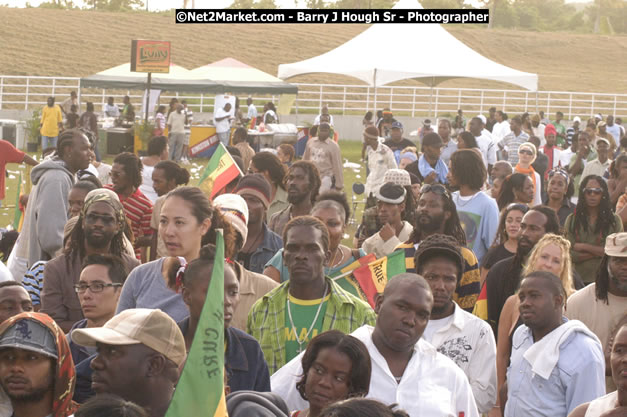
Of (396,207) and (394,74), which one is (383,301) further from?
(394,74)

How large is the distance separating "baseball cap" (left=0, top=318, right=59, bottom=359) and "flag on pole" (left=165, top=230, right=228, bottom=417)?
46.0 inches

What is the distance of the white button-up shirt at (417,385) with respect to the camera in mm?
3902

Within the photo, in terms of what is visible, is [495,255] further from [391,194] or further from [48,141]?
[48,141]

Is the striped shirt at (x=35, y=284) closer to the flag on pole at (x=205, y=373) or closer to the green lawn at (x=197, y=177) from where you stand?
the flag on pole at (x=205, y=373)

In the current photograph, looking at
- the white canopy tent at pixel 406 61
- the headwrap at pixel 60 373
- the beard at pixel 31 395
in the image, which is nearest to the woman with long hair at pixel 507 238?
the headwrap at pixel 60 373

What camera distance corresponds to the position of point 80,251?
18.1 feet

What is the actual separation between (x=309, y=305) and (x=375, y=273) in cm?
91

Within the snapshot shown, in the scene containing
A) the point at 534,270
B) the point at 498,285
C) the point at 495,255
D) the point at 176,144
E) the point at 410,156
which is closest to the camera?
the point at 534,270

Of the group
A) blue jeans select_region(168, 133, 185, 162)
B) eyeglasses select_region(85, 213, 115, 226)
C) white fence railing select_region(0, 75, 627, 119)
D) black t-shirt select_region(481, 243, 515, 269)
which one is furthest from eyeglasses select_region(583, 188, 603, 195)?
white fence railing select_region(0, 75, 627, 119)

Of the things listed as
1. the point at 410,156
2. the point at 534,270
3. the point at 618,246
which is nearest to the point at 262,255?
the point at 534,270

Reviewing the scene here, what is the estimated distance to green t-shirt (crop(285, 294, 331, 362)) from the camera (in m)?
4.70

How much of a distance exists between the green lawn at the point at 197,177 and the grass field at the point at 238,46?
21.4 metres

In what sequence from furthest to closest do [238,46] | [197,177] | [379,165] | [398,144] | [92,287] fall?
[238,46]
[197,177]
[398,144]
[379,165]
[92,287]

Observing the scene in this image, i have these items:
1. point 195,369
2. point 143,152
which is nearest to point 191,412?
point 195,369
